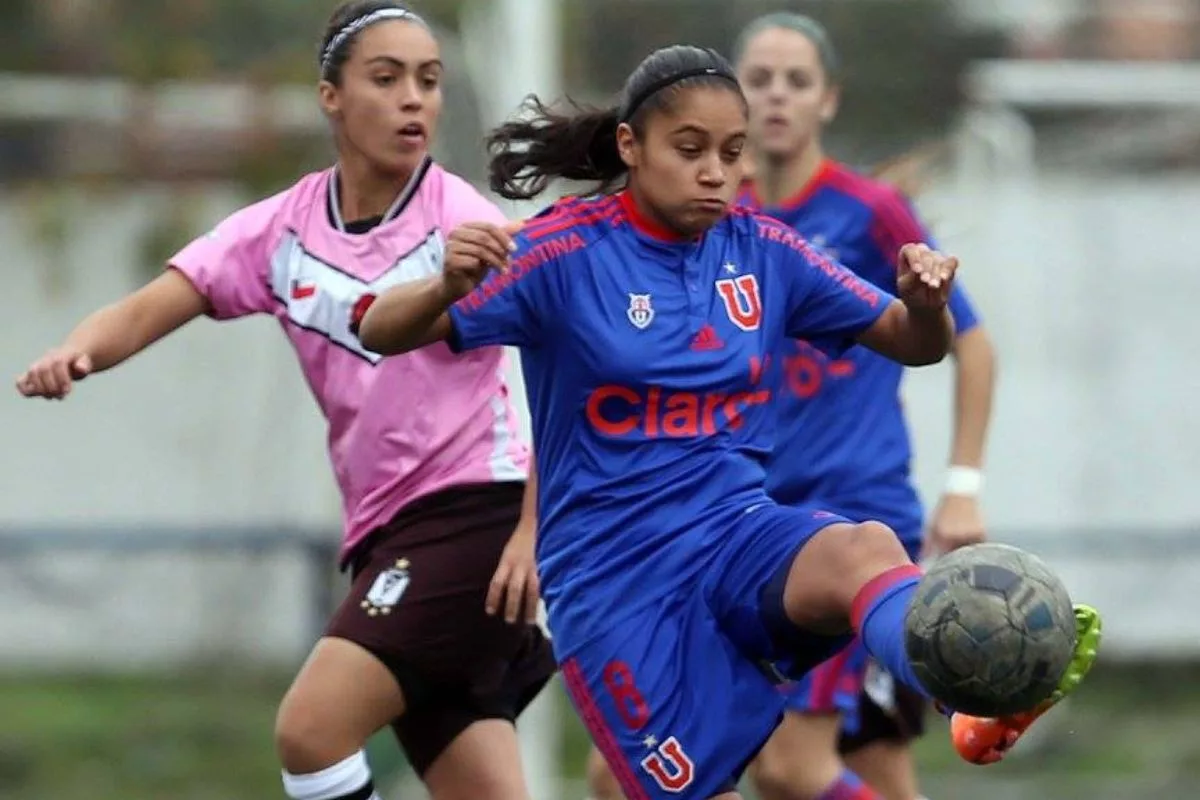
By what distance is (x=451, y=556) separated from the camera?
5715 millimetres

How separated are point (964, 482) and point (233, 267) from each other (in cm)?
199

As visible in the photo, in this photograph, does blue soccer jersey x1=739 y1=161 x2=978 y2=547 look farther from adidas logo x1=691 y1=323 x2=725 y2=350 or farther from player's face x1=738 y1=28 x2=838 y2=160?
adidas logo x1=691 y1=323 x2=725 y2=350

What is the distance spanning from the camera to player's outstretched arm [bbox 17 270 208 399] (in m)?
5.39

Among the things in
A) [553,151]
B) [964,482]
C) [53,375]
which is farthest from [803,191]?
[53,375]

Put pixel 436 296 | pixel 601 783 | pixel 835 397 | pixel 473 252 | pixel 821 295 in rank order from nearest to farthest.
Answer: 1. pixel 473 252
2. pixel 436 296
3. pixel 821 295
4. pixel 835 397
5. pixel 601 783

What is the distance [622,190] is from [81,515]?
7.42 metres

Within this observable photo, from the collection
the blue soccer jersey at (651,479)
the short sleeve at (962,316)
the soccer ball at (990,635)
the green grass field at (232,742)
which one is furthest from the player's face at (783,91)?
the green grass field at (232,742)

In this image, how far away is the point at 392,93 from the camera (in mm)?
5719

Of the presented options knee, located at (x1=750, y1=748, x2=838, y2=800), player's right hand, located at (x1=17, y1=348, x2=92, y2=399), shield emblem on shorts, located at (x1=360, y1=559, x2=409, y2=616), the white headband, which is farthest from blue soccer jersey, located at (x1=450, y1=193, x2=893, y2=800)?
knee, located at (x1=750, y1=748, x2=838, y2=800)

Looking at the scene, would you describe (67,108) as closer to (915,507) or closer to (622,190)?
(915,507)

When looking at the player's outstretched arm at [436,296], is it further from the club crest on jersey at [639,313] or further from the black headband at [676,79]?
the black headband at [676,79]

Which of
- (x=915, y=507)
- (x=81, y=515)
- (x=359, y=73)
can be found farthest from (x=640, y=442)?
(x=81, y=515)

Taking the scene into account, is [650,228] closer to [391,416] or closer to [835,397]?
[391,416]

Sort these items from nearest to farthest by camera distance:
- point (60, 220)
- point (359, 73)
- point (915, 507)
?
point (359, 73), point (915, 507), point (60, 220)
